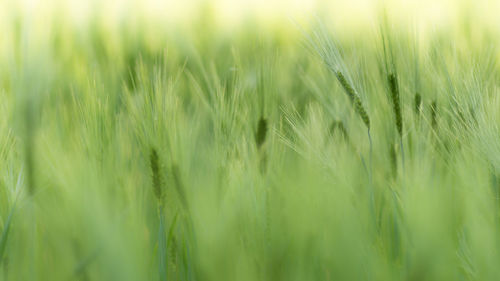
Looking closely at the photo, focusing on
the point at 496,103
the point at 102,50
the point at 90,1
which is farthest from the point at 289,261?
the point at 90,1

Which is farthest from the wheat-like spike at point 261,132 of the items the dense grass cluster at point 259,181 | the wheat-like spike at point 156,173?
the wheat-like spike at point 156,173

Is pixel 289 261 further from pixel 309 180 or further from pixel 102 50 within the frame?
pixel 102 50

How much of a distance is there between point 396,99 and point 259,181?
165mm

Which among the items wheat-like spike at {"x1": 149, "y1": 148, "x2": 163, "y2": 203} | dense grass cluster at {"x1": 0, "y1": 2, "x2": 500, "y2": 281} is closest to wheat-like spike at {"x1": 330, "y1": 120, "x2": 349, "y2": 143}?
dense grass cluster at {"x1": 0, "y1": 2, "x2": 500, "y2": 281}

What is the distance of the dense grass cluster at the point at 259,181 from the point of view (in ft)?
1.41

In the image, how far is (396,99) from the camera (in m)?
0.51

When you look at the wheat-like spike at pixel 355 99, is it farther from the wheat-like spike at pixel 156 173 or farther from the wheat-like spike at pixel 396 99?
the wheat-like spike at pixel 156 173

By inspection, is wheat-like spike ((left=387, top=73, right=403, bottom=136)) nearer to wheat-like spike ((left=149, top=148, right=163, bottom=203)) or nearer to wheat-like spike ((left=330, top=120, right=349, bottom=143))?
wheat-like spike ((left=330, top=120, right=349, bottom=143))

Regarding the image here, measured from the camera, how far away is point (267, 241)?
1.43 ft

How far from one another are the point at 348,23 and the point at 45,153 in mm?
577

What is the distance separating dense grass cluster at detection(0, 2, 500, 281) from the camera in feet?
1.41

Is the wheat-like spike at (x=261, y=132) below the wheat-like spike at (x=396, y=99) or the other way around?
below

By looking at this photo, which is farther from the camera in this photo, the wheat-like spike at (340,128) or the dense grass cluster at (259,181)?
the wheat-like spike at (340,128)

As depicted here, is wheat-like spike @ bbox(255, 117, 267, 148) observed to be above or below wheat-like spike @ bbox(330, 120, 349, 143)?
above
